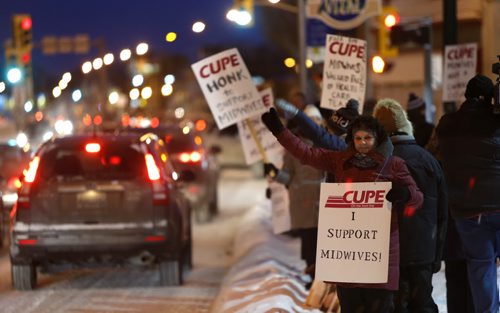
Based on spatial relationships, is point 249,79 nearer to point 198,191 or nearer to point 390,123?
point 390,123

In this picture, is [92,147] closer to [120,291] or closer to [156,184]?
[156,184]

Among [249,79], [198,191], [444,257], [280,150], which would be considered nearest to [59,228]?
[249,79]

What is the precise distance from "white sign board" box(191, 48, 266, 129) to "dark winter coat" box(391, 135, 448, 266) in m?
4.92

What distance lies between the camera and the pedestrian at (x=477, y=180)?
7.20 meters

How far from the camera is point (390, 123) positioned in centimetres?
710

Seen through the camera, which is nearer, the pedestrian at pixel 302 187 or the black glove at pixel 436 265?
the black glove at pixel 436 265

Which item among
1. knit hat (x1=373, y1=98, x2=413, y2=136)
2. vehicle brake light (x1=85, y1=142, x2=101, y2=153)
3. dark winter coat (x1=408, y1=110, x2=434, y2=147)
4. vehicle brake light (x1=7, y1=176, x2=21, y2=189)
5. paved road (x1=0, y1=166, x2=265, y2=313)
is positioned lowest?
paved road (x1=0, y1=166, x2=265, y2=313)

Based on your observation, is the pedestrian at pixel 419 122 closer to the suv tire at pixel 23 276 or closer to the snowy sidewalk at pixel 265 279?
the snowy sidewalk at pixel 265 279

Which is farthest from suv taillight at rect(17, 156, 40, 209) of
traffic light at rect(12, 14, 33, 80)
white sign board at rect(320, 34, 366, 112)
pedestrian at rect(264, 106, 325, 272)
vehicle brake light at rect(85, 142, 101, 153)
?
traffic light at rect(12, 14, 33, 80)

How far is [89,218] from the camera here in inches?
435

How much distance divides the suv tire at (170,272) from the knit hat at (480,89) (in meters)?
5.02

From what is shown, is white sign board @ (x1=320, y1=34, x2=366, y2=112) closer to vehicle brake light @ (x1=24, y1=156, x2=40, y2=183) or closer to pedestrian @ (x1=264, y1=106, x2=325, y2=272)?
pedestrian @ (x1=264, y1=106, x2=325, y2=272)

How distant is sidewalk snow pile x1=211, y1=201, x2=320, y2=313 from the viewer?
30.4ft

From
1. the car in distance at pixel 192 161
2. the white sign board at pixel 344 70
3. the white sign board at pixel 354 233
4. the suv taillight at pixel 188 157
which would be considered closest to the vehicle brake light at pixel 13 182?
the car in distance at pixel 192 161
